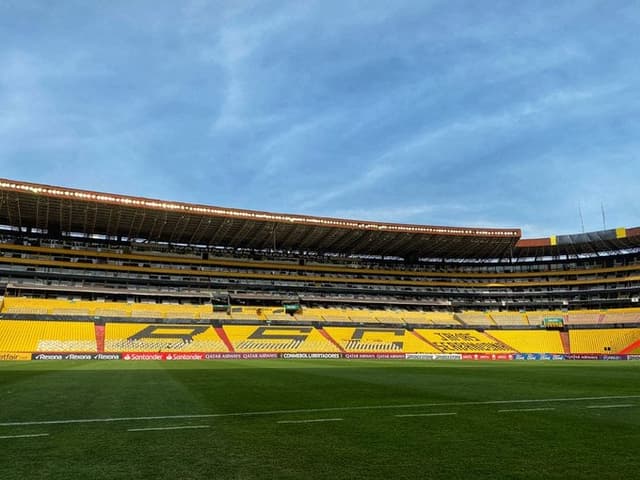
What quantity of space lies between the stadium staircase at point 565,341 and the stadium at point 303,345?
277mm

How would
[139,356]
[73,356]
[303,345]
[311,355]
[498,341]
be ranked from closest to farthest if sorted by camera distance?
[73,356] → [139,356] → [311,355] → [303,345] → [498,341]

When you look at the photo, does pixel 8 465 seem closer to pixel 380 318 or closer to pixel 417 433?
pixel 417 433

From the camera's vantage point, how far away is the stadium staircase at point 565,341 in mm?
68781

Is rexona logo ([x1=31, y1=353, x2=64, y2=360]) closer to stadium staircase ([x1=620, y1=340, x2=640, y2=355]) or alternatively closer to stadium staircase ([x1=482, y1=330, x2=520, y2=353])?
stadium staircase ([x1=482, y1=330, x2=520, y2=353])

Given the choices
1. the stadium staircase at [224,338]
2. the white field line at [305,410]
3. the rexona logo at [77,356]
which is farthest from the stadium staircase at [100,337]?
the white field line at [305,410]

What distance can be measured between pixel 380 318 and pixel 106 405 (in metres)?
65.7

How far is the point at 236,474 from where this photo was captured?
557 cm

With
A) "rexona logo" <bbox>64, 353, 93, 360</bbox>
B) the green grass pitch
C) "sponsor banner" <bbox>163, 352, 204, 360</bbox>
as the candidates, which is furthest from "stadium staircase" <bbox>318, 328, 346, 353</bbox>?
the green grass pitch

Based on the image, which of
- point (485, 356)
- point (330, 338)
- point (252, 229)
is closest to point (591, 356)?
point (485, 356)

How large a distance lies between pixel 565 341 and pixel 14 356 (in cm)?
7198

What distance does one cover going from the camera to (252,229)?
6844 centimetres

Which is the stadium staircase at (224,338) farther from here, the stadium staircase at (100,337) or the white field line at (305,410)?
the white field line at (305,410)

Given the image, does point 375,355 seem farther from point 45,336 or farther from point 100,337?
point 45,336

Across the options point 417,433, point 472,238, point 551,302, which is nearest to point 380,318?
point 472,238
